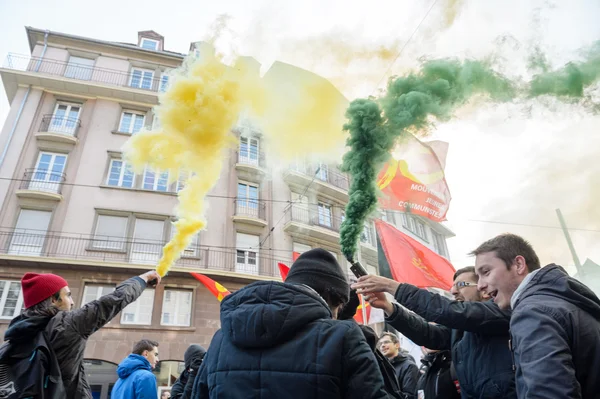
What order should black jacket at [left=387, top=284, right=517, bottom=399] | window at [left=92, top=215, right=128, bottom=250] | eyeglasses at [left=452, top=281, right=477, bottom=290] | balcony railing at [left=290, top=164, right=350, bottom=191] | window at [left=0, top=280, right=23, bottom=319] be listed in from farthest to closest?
balcony railing at [left=290, top=164, right=350, bottom=191] < window at [left=92, top=215, right=128, bottom=250] < window at [left=0, top=280, right=23, bottom=319] < eyeglasses at [left=452, top=281, right=477, bottom=290] < black jacket at [left=387, top=284, right=517, bottom=399]

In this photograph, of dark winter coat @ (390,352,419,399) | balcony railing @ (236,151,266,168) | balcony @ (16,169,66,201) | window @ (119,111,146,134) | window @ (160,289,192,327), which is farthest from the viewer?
balcony railing @ (236,151,266,168)

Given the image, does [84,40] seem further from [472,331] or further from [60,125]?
[472,331]

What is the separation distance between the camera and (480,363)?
244cm

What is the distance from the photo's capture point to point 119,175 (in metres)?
19.0

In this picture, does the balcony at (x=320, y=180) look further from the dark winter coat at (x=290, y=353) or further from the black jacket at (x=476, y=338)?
the dark winter coat at (x=290, y=353)

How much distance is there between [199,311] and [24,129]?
12.6 m

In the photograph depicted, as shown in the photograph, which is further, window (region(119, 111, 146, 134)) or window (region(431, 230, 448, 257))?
window (region(431, 230, 448, 257))

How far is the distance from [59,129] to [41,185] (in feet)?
11.1

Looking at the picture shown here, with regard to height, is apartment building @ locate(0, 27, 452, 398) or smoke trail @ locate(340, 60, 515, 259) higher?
apartment building @ locate(0, 27, 452, 398)

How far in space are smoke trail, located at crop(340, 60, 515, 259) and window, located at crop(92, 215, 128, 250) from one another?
15229 millimetres

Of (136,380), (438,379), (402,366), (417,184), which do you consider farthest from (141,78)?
(438,379)

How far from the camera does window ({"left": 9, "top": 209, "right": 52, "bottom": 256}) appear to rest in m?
16.1

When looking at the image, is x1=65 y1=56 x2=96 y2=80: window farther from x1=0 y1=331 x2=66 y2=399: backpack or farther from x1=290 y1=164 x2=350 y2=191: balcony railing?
x1=0 y1=331 x2=66 y2=399: backpack

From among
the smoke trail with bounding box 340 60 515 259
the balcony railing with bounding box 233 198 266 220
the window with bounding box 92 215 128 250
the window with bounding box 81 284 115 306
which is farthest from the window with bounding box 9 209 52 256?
the smoke trail with bounding box 340 60 515 259
